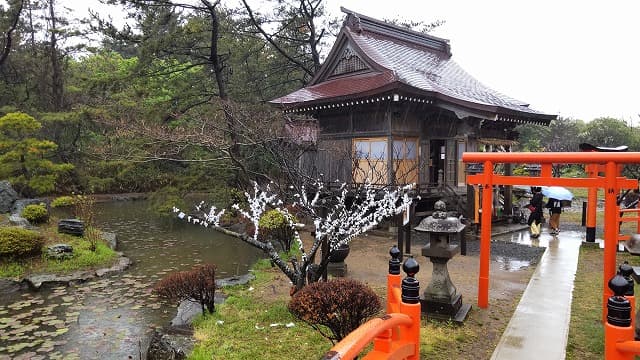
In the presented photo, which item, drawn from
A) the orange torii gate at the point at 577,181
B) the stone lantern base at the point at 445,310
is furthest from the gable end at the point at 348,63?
the stone lantern base at the point at 445,310

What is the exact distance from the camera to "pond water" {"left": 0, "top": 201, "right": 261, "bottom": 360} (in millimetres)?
7402

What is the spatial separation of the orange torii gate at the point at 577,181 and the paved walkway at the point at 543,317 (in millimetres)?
736

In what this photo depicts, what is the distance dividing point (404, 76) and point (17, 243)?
13645 mm

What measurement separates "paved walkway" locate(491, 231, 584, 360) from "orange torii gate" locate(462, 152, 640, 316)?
0.74 metres

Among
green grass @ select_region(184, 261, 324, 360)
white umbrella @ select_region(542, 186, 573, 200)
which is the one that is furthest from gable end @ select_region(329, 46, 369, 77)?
green grass @ select_region(184, 261, 324, 360)

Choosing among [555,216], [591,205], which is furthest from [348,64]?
[591,205]

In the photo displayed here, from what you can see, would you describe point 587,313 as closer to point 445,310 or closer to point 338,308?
point 445,310

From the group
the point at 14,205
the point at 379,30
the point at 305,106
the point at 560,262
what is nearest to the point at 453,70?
the point at 379,30

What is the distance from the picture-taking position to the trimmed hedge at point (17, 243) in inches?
464

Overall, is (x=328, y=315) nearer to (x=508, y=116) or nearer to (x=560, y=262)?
(x=560, y=262)

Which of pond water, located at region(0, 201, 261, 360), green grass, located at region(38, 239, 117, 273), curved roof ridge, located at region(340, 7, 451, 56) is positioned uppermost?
curved roof ridge, located at region(340, 7, 451, 56)

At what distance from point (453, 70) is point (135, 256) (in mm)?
17057

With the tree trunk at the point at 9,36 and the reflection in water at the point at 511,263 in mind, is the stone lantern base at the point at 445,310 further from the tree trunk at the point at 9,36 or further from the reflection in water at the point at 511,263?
the tree trunk at the point at 9,36

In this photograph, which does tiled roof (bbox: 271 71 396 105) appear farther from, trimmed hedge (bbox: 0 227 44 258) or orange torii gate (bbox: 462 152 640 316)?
trimmed hedge (bbox: 0 227 44 258)
